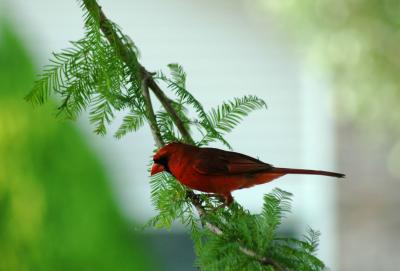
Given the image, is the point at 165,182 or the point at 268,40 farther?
the point at 268,40

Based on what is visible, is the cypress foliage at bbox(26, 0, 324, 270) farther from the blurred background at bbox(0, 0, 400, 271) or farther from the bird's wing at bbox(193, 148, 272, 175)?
the blurred background at bbox(0, 0, 400, 271)

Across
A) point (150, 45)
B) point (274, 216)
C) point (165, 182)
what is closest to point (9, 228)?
point (165, 182)

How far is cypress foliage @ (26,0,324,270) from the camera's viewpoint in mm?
807

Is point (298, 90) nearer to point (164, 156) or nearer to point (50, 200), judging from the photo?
point (50, 200)

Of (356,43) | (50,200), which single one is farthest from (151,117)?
(356,43)

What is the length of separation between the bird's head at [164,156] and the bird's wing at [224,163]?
0.14 ft

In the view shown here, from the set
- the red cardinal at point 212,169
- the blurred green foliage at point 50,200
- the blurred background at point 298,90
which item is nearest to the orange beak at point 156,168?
the red cardinal at point 212,169

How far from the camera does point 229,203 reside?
111 cm

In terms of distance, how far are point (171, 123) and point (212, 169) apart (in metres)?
0.10

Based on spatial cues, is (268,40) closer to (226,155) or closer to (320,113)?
(320,113)

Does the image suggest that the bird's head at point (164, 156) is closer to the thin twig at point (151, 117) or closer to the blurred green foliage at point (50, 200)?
the thin twig at point (151, 117)

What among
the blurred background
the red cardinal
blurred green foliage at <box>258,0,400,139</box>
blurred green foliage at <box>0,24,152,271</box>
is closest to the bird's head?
the red cardinal

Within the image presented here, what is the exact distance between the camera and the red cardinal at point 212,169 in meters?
1.12

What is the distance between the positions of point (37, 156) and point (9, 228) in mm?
286
